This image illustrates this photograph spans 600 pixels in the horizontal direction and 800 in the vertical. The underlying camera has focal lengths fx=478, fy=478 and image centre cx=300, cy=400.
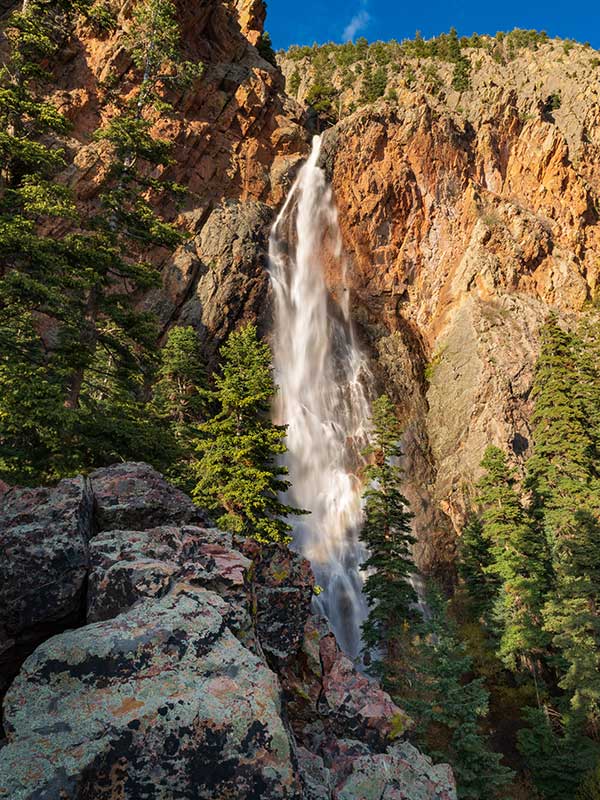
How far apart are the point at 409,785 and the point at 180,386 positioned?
26276mm

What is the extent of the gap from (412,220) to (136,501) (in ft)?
171

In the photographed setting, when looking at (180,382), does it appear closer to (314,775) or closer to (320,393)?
(320,393)

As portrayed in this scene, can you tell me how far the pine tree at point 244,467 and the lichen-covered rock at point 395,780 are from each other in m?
9.04

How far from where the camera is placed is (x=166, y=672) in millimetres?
4039

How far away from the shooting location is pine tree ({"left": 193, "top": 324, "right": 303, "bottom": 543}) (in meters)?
15.0

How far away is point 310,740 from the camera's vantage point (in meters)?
5.76

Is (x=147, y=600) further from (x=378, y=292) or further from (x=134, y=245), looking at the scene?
(x=378, y=292)

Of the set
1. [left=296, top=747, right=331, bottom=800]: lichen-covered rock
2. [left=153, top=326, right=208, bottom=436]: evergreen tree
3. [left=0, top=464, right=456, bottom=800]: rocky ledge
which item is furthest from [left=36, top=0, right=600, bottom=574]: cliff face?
[left=296, top=747, right=331, bottom=800]: lichen-covered rock

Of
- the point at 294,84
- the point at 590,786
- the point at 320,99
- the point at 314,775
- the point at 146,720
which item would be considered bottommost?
the point at 590,786

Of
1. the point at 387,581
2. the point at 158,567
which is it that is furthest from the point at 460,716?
the point at 158,567

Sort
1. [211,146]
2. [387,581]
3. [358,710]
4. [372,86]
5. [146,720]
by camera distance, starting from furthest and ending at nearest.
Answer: [372,86] < [211,146] < [387,581] < [358,710] < [146,720]

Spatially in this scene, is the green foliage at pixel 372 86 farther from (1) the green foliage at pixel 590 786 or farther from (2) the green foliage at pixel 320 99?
(1) the green foliage at pixel 590 786

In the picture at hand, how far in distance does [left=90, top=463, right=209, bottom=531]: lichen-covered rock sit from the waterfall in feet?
78.3

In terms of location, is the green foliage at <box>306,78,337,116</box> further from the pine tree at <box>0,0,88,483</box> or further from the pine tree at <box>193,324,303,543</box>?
the pine tree at <box>193,324,303,543</box>
